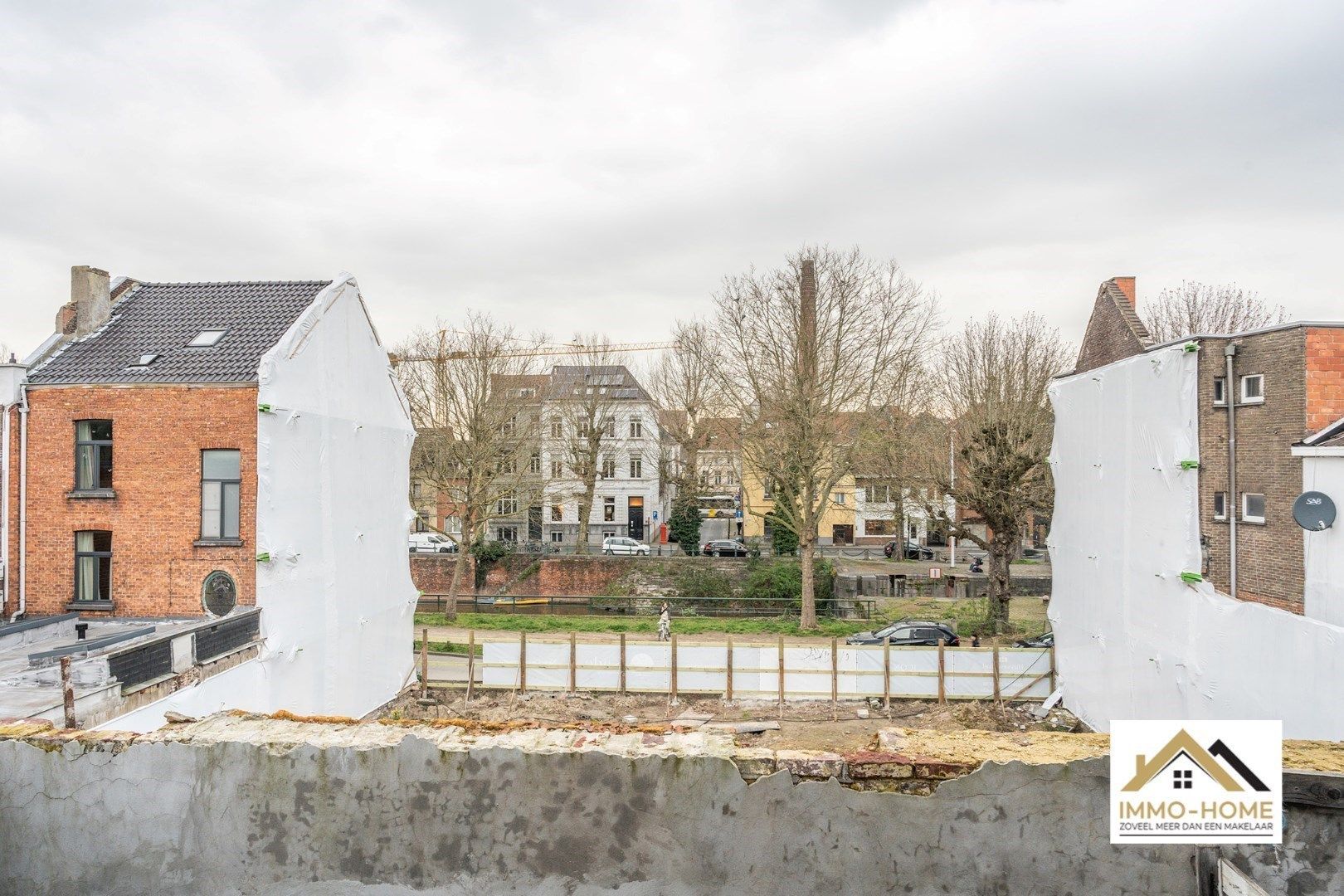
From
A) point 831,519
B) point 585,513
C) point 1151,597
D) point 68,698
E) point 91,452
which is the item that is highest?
point 91,452

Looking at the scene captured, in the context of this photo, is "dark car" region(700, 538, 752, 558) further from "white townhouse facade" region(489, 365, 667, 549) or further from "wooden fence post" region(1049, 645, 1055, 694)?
"wooden fence post" region(1049, 645, 1055, 694)

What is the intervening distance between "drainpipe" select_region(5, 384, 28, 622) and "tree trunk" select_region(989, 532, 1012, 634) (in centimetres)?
2523

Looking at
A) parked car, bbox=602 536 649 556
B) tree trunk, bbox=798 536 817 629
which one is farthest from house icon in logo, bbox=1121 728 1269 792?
parked car, bbox=602 536 649 556

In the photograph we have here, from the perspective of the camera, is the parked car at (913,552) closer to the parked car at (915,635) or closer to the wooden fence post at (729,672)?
the parked car at (915,635)

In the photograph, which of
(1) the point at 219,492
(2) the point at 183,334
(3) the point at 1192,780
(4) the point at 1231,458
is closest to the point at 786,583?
(4) the point at 1231,458

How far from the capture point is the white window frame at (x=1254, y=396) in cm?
1303

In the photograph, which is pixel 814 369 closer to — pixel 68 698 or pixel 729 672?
pixel 729 672

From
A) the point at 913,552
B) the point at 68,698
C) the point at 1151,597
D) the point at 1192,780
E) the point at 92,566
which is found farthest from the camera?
the point at 913,552

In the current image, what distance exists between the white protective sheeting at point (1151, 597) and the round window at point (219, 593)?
52.5 feet

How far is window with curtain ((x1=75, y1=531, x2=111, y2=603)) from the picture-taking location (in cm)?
1510

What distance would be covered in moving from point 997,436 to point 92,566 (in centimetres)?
2374

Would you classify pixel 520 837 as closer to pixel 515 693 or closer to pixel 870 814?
pixel 870 814

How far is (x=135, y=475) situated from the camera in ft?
48.4

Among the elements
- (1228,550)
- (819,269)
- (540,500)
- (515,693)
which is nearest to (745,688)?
Answer: (515,693)
